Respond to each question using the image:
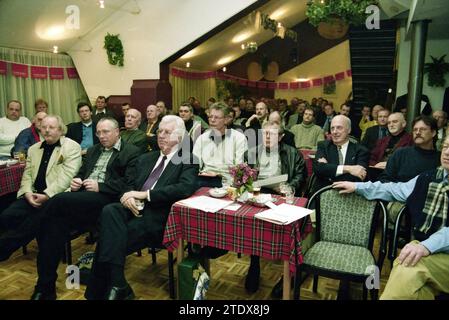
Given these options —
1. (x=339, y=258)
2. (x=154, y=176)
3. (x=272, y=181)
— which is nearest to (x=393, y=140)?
(x=272, y=181)

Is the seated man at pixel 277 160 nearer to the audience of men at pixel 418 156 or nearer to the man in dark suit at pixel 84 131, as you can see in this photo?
the audience of men at pixel 418 156

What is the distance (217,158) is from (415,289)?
2.14 m

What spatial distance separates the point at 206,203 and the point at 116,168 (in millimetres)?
Answer: 1030

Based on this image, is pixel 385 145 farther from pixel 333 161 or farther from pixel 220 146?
pixel 220 146

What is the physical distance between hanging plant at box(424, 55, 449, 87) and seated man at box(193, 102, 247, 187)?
5.65 metres

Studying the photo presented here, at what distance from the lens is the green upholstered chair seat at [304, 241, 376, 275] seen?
189 centimetres

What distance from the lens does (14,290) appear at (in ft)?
8.15

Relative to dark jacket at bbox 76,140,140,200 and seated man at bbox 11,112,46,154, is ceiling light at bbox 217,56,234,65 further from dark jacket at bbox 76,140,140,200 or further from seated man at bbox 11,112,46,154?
dark jacket at bbox 76,140,140,200

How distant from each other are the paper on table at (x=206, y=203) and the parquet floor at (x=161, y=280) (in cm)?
74

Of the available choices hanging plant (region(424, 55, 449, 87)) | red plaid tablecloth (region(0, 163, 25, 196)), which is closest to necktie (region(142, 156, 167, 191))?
red plaid tablecloth (region(0, 163, 25, 196))

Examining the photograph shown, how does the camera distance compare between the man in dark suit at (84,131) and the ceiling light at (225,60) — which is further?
the ceiling light at (225,60)

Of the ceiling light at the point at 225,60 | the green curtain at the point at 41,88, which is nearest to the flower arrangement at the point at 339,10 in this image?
the green curtain at the point at 41,88

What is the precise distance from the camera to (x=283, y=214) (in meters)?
1.96

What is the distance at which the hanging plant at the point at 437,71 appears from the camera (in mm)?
6980
